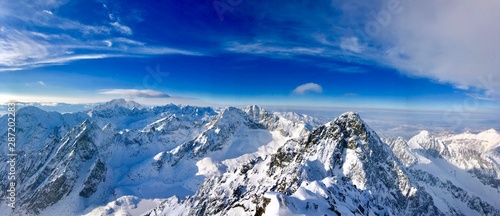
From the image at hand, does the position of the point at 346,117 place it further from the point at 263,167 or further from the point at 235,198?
the point at 235,198

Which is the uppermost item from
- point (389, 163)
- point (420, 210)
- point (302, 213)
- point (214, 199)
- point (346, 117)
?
point (346, 117)

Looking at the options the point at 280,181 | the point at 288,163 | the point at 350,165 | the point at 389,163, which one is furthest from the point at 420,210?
the point at 280,181

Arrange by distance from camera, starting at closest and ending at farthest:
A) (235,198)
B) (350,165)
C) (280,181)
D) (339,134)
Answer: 1. (280,181)
2. (235,198)
3. (350,165)
4. (339,134)

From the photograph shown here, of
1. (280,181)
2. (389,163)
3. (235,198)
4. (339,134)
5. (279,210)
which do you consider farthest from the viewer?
(389,163)

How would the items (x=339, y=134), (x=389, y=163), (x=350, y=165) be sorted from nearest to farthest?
(x=350, y=165)
(x=339, y=134)
(x=389, y=163)

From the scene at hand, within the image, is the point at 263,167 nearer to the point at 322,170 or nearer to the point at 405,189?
the point at 322,170

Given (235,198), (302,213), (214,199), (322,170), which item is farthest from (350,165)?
(302,213)

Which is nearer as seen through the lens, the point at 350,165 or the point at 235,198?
the point at 235,198

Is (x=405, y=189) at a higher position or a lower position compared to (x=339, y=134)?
lower

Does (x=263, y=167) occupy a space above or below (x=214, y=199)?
above
